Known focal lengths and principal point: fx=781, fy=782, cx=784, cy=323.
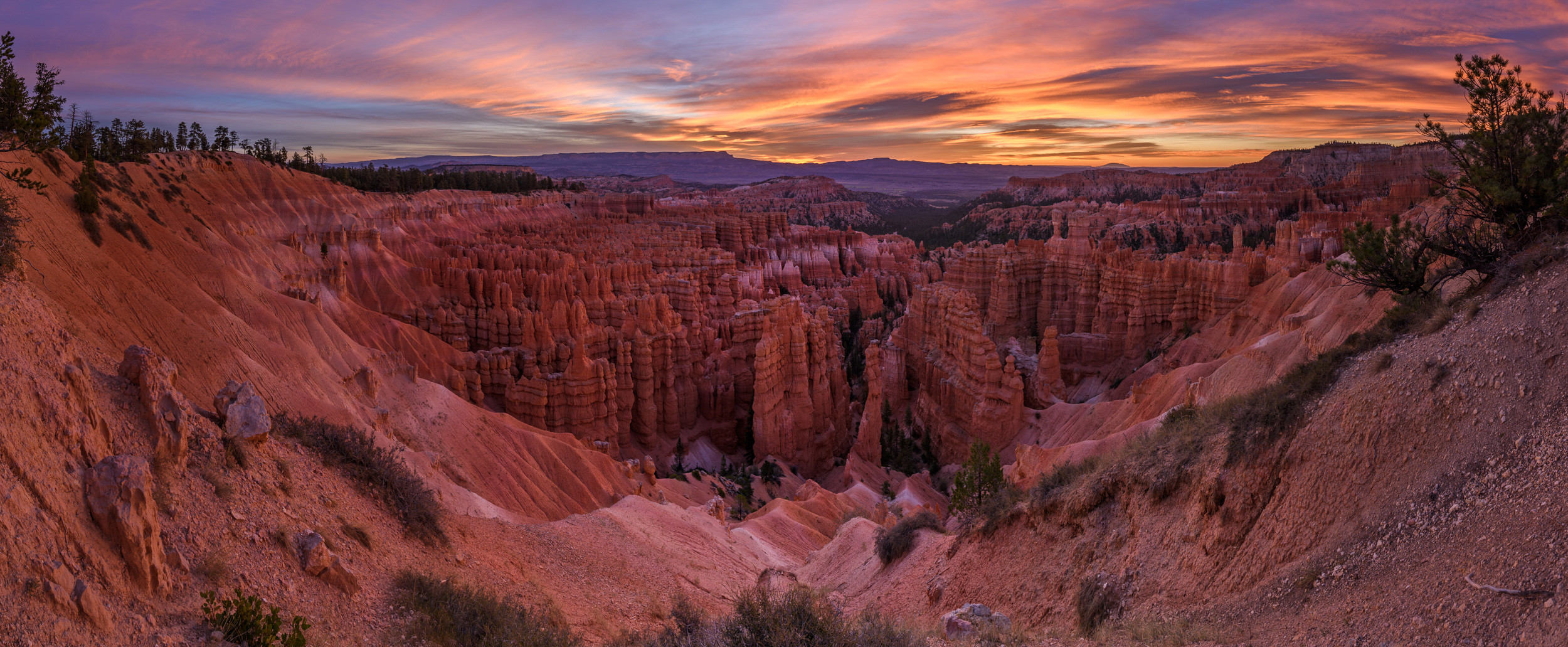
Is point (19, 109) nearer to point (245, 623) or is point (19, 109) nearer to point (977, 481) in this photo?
point (245, 623)

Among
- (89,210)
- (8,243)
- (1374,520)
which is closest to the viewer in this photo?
Answer: (1374,520)

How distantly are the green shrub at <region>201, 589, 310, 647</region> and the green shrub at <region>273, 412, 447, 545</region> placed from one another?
11.6 feet

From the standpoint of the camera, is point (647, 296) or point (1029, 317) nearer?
point (647, 296)

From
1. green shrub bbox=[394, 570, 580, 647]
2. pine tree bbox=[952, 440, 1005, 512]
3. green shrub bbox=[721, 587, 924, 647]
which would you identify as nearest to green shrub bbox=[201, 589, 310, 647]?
green shrub bbox=[394, 570, 580, 647]

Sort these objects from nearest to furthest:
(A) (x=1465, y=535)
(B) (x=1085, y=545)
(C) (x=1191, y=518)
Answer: (A) (x=1465, y=535)
(C) (x=1191, y=518)
(B) (x=1085, y=545)

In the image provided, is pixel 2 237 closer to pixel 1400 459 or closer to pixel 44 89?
pixel 44 89

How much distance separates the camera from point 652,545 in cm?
1540

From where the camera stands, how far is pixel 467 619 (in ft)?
28.1

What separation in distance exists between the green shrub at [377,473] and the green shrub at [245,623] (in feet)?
11.6

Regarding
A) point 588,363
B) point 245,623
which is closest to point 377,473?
point 245,623

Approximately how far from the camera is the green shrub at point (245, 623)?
661 cm

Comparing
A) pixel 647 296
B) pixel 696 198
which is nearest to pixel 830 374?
pixel 647 296

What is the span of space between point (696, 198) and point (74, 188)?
431ft

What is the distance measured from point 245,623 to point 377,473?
14.1 feet
